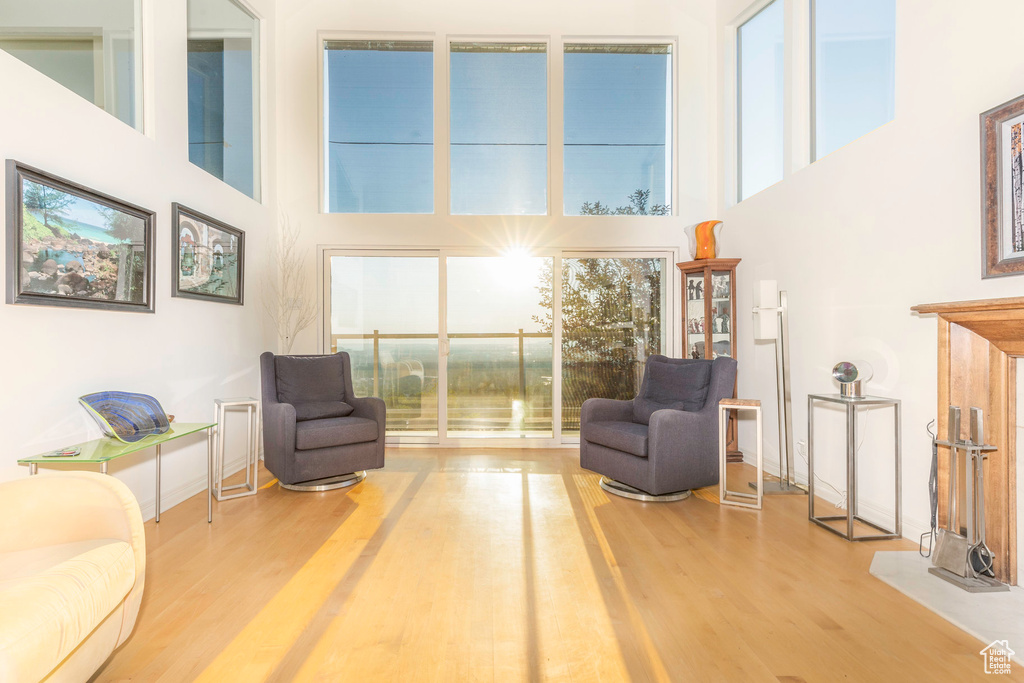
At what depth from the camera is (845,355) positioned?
131 inches

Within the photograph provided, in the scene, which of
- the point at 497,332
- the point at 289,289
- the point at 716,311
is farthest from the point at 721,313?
the point at 289,289

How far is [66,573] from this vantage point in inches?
57.1

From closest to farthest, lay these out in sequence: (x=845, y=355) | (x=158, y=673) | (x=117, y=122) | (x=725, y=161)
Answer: (x=158, y=673)
(x=117, y=122)
(x=845, y=355)
(x=725, y=161)

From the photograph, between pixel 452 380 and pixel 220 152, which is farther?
pixel 452 380

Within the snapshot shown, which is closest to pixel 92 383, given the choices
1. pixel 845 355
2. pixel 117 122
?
pixel 117 122

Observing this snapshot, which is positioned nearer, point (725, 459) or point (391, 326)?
point (725, 459)

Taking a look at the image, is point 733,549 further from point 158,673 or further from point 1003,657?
point 158,673

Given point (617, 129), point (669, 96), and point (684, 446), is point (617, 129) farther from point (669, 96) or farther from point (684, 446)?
point (684, 446)

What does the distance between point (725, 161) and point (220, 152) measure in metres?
4.40

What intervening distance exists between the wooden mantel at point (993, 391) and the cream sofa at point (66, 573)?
3.33 m

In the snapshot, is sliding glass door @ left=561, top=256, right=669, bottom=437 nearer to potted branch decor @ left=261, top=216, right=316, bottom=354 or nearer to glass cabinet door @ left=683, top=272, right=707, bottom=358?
glass cabinet door @ left=683, top=272, right=707, bottom=358

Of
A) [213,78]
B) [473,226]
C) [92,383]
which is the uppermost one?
[213,78]

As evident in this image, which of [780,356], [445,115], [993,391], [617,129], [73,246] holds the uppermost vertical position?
[445,115]

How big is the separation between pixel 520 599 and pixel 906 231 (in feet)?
9.03
